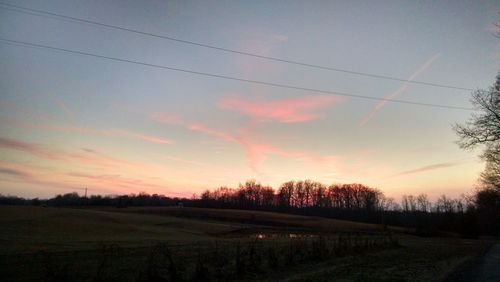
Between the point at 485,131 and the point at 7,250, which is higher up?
the point at 485,131

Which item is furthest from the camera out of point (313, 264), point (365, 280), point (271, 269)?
point (313, 264)

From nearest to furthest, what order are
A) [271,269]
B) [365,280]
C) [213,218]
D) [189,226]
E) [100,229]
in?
[365,280] → [271,269] → [100,229] → [189,226] → [213,218]

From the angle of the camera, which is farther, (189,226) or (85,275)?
(189,226)

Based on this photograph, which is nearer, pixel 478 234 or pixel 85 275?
pixel 85 275

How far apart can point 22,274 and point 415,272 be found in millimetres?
20304

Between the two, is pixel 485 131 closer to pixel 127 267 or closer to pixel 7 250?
pixel 127 267

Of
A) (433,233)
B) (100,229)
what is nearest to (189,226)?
(100,229)

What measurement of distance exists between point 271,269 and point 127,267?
8.25m

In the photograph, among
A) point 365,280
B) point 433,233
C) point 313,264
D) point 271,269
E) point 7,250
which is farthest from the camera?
point 433,233

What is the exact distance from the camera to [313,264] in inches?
873

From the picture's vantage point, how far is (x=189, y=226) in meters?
77.9

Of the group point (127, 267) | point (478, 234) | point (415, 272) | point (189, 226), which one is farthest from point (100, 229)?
point (478, 234)

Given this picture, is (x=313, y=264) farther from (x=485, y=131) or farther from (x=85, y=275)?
(x=485, y=131)

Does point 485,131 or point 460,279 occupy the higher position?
point 485,131
